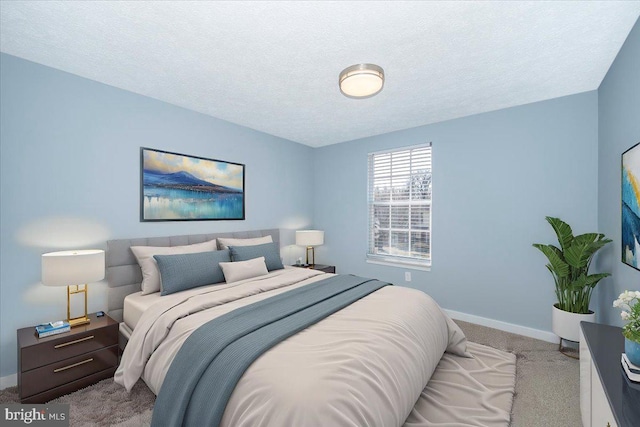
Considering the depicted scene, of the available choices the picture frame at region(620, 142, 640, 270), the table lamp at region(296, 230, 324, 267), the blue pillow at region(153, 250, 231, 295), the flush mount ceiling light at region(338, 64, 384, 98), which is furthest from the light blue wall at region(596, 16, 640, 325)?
the blue pillow at region(153, 250, 231, 295)

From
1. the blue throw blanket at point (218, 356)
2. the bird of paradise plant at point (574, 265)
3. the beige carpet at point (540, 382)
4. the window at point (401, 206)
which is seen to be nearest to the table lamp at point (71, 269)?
the blue throw blanket at point (218, 356)

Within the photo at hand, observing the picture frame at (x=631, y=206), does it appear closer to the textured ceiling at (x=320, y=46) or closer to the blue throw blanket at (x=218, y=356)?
the textured ceiling at (x=320, y=46)

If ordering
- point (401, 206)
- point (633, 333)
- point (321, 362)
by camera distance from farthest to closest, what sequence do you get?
point (401, 206), point (321, 362), point (633, 333)

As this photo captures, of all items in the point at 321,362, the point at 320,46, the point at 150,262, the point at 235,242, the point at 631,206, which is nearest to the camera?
the point at 321,362

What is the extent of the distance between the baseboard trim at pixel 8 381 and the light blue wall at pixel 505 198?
4040 millimetres

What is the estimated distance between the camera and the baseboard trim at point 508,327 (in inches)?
120

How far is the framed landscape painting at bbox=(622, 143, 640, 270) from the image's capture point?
5.93 feet

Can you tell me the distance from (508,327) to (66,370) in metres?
4.26

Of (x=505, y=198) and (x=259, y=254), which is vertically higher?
(x=505, y=198)

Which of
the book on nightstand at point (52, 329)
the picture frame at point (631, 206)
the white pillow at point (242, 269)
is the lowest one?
the book on nightstand at point (52, 329)

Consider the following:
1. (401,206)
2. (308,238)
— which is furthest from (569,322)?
(308,238)

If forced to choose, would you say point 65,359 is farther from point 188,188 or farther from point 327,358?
point 327,358

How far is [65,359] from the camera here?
2.12 meters

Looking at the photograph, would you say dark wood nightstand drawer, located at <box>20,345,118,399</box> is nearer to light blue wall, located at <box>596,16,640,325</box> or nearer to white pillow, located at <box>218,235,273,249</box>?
white pillow, located at <box>218,235,273,249</box>
